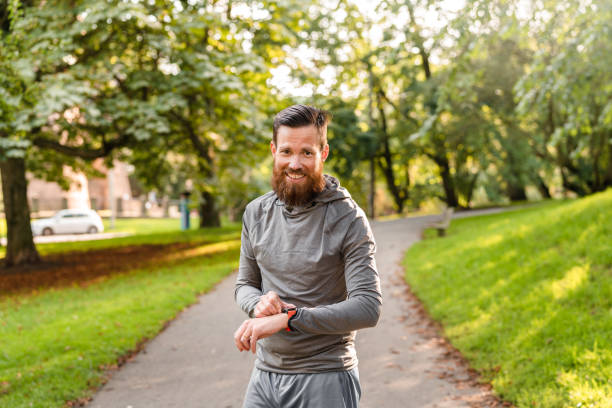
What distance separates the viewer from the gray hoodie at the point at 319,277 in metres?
1.98

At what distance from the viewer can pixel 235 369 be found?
614 cm

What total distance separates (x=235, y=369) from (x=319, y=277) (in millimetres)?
4419

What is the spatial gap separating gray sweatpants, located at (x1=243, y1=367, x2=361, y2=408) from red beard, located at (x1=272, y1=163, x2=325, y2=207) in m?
0.67

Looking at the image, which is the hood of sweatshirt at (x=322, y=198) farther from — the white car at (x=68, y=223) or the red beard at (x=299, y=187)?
the white car at (x=68, y=223)

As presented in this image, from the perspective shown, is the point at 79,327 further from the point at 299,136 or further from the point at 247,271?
the point at 299,136

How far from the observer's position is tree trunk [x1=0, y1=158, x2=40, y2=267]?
15.1 metres

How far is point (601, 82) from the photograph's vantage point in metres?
10.4

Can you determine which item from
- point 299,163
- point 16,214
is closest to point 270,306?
point 299,163

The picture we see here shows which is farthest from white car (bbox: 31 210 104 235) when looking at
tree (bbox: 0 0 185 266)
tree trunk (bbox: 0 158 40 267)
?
tree trunk (bbox: 0 158 40 267)

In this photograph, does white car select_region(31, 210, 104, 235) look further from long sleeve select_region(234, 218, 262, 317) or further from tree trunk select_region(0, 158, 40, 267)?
long sleeve select_region(234, 218, 262, 317)

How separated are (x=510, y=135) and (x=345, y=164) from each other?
8.63 m

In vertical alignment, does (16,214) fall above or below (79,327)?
above

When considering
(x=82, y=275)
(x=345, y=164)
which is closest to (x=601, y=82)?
(x=82, y=275)

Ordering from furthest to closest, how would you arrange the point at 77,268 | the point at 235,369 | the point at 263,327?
1. the point at 77,268
2. the point at 235,369
3. the point at 263,327
